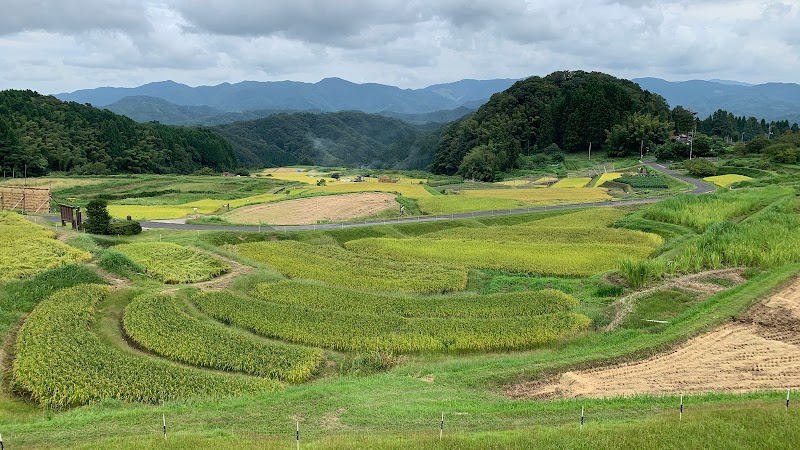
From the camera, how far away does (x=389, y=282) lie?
2989cm

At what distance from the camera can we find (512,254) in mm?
35969

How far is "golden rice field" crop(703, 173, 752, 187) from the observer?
Result: 2677 inches

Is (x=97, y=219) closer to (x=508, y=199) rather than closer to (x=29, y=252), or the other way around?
(x=29, y=252)

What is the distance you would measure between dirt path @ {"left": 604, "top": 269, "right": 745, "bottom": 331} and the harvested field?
26.9 m

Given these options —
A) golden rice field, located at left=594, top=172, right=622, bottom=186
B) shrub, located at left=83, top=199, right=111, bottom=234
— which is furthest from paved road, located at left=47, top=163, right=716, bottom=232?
golden rice field, located at left=594, top=172, right=622, bottom=186

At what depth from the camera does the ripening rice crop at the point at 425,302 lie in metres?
25.3

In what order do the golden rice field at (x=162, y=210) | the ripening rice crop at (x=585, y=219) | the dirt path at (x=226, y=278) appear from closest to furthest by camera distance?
the dirt path at (x=226, y=278), the ripening rice crop at (x=585, y=219), the golden rice field at (x=162, y=210)

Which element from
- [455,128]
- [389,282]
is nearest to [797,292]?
[389,282]

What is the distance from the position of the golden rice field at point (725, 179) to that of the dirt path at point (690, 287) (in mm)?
44816

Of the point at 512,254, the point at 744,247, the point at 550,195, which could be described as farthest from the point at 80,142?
the point at 744,247

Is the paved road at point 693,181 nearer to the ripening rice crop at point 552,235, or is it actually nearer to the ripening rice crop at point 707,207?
the ripening rice crop at point 707,207

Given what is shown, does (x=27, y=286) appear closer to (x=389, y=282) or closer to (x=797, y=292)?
(x=389, y=282)

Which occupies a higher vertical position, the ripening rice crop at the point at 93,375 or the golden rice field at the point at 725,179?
the golden rice field at the point at 725,179

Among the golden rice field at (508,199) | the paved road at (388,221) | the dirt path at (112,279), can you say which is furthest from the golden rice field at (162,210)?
the dirt path at (112,279)
